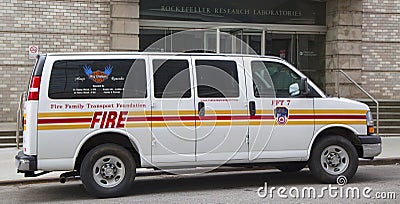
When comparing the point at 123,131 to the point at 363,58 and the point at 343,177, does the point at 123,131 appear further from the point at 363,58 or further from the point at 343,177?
the point at 363,58

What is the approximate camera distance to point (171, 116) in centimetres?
796

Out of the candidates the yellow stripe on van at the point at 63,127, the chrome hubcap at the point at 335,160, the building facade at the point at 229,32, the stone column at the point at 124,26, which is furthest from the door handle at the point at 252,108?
the stone column at the point at 124,26

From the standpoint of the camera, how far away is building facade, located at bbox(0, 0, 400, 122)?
1498cm

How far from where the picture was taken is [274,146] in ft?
27.5

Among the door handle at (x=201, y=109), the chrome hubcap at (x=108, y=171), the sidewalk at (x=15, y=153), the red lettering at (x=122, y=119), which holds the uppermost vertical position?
the door handle at (x=201, y=109)

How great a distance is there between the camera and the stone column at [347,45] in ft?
56.5

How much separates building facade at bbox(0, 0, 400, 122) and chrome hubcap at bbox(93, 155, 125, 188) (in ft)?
26.2

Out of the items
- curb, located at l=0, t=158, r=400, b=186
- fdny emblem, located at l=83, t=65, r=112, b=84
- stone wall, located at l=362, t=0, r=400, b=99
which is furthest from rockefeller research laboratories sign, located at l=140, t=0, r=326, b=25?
fdny emblem, located at l=83, t=65, r=112, b=84

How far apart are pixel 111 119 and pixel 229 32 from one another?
1061 cm

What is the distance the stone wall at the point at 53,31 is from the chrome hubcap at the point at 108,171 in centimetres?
802

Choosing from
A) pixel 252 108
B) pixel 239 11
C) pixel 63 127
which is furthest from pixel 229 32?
pixel 63 127

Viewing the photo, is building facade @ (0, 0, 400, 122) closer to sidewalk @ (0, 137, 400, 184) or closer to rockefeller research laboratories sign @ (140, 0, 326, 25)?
rockefeller research laboratories sign @ (140, 0, 326, 25)

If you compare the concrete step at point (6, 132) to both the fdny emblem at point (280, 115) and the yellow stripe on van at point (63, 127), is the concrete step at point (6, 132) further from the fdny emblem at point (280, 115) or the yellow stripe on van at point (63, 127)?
the fdny emblem at point (280, 115)

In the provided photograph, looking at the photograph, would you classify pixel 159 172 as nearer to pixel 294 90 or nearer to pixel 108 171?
pixel 108 171
